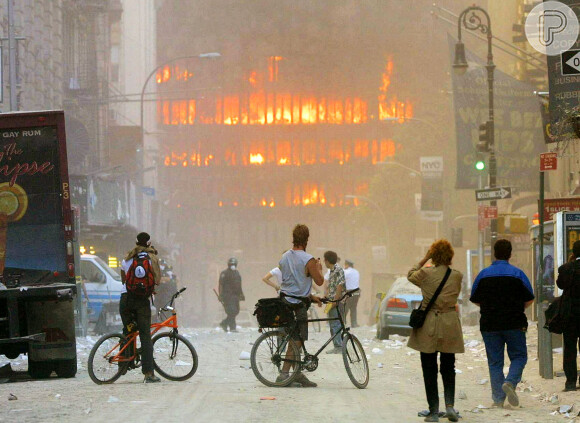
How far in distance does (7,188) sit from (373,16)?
5303 inches

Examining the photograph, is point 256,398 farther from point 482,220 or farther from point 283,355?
point 482,220

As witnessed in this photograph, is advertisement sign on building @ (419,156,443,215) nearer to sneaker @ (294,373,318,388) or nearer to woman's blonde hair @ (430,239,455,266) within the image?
sneaker @ (294,373,318,388)

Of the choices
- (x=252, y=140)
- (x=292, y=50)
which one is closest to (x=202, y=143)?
(x=252, y=140)

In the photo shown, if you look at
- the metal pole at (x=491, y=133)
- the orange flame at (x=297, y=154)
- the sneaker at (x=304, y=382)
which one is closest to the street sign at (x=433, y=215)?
the metal pole at (x=491, y=133)

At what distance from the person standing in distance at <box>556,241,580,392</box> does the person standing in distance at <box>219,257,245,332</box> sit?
59.2 feet

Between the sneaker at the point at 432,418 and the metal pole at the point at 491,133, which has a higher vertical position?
the metal pole at the point at 491,133

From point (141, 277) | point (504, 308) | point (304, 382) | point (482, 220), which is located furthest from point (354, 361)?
point (482, 220)

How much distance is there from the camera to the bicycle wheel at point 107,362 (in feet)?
47.2

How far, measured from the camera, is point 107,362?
47.5 feet

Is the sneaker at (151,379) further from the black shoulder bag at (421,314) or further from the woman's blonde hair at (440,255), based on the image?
the woman's blonde hair at (440,255)

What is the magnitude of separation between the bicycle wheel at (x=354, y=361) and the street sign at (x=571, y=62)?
3977 millimetres

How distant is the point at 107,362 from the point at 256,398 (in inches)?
111

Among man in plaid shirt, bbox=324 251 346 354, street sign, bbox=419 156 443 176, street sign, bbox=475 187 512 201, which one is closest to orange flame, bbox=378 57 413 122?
street sign, bbox=419 156 443 176

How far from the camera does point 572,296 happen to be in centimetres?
1312
